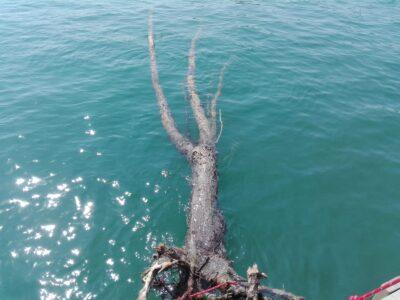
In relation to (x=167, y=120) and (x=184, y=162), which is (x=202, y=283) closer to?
(x=184, y=162)

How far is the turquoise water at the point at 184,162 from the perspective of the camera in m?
11.7

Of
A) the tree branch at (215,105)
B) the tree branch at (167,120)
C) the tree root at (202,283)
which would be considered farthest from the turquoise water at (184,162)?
the tree root at (202,283)

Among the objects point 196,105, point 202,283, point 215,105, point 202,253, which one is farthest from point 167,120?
point 202,283

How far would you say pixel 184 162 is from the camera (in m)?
15.7

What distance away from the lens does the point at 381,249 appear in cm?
1220

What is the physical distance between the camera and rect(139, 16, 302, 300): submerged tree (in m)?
8.67

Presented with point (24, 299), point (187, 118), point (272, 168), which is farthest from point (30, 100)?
point (272, 168)

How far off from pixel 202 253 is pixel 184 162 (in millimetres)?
5753

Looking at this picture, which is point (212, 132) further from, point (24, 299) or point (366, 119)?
point (24, 299)

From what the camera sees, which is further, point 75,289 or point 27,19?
point 27,19

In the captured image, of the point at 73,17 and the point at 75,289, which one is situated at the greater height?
the point at 73,17

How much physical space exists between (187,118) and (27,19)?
2223 centimetres

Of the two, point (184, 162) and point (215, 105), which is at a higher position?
point (215, 105)

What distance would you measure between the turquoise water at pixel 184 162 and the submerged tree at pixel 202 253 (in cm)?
66
